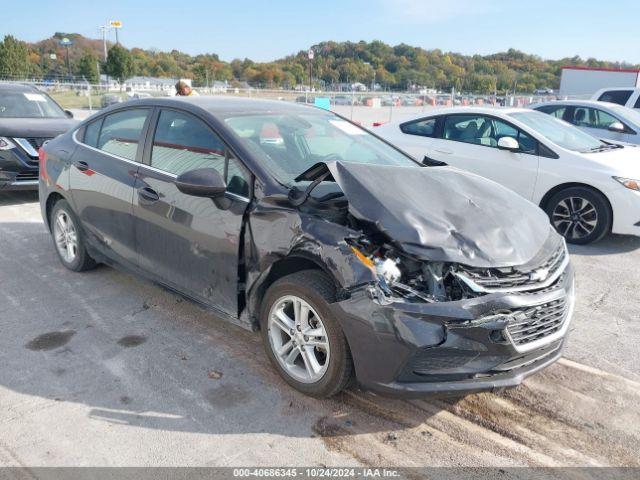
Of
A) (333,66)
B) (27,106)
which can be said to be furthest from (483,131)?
(333,66)

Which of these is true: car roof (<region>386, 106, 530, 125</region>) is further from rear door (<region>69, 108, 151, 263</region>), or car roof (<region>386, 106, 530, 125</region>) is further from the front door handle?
the front door handle

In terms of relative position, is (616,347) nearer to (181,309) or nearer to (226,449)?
(226,449)

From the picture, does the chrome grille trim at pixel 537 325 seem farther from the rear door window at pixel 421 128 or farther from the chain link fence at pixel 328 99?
the chain link fence at pixel 328 99

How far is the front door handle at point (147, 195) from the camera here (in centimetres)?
384

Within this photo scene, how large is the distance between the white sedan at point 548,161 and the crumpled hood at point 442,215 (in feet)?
10.3

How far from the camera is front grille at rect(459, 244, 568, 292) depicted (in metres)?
2.70

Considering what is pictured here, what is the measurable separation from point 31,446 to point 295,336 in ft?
4.71

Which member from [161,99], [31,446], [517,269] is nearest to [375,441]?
[517,269]

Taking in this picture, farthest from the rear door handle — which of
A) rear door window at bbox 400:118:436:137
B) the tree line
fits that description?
the tree line

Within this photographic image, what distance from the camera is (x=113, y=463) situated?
2594 mm

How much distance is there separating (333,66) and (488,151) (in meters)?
91.1

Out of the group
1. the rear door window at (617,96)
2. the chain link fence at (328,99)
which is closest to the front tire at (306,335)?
the rear door window at (617,96)

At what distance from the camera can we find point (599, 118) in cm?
1014

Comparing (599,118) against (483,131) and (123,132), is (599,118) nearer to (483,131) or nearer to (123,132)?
(483,131)
